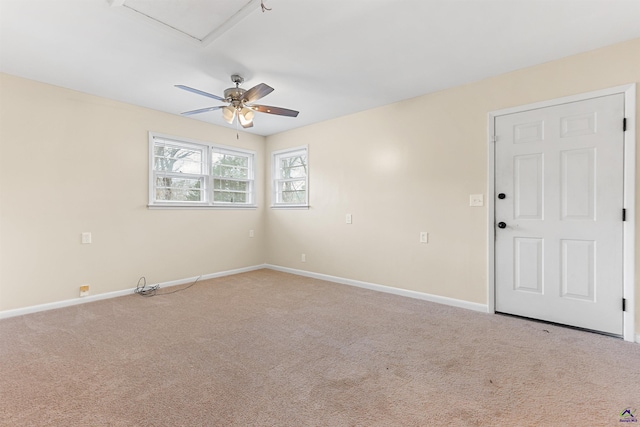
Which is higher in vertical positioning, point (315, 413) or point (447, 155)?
point (447, 155)

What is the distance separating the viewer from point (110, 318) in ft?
9.62

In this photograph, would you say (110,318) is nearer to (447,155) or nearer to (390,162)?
(390,162)

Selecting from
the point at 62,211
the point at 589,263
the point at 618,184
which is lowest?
the point at 589,263

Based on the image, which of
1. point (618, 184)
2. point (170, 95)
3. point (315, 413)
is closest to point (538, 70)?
point (618, 184)

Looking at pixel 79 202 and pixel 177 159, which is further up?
pixel 177 159

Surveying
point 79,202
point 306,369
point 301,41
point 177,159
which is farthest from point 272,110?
point 79,202

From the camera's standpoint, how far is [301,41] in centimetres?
238

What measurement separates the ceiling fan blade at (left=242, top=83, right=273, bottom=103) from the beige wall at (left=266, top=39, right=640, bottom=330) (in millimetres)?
1796

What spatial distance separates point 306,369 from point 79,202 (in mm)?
3314

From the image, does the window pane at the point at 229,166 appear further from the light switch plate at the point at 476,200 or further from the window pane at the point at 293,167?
the light switch plate at the point at 476,200

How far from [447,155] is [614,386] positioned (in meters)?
2.36

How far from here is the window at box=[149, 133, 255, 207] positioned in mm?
4152

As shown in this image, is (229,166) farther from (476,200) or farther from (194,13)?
(476,200)

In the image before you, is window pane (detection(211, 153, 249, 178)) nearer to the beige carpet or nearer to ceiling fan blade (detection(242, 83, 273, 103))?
ceiling fan blade (detection(242, 83, 273, 103))
